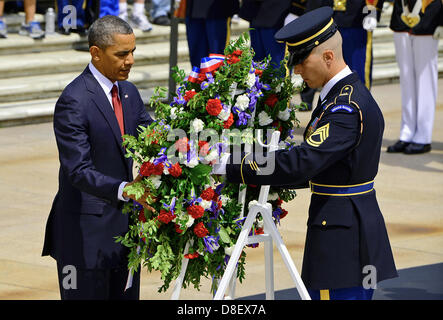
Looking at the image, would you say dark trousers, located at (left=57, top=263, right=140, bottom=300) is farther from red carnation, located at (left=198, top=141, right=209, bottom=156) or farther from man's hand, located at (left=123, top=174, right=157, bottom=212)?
red carnation, located at (left=198, top=141, right=209, bottom=156)

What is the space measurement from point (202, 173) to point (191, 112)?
285mm

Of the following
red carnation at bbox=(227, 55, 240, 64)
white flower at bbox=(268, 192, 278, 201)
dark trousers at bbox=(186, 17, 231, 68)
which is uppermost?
red carnation at bbox=(227, 55, 240, 64)

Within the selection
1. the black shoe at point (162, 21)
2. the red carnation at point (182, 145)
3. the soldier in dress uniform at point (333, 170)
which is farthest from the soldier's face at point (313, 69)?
the black shoe at point (162, 21)

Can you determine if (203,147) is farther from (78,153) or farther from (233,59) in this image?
(78,153)

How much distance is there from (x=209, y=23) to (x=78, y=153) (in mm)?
7361

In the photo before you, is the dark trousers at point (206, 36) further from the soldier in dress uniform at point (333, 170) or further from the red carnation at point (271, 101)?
the soldier in dress uniform at point (333, 170)

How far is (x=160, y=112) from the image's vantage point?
4645 mm

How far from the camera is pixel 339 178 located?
454cm

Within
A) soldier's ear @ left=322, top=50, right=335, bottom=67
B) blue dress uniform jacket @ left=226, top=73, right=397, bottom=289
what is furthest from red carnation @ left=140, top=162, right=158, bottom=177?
soldier's ear @ left=322, top=50, right=335, bottom=67

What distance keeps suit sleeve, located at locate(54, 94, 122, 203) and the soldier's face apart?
985 mm

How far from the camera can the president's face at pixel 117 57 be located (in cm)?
480

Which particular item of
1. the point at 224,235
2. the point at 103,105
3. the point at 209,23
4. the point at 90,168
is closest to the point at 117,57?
the point at 103,105

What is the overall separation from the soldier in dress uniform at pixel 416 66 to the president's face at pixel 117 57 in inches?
245

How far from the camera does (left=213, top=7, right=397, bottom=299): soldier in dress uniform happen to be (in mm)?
4441
